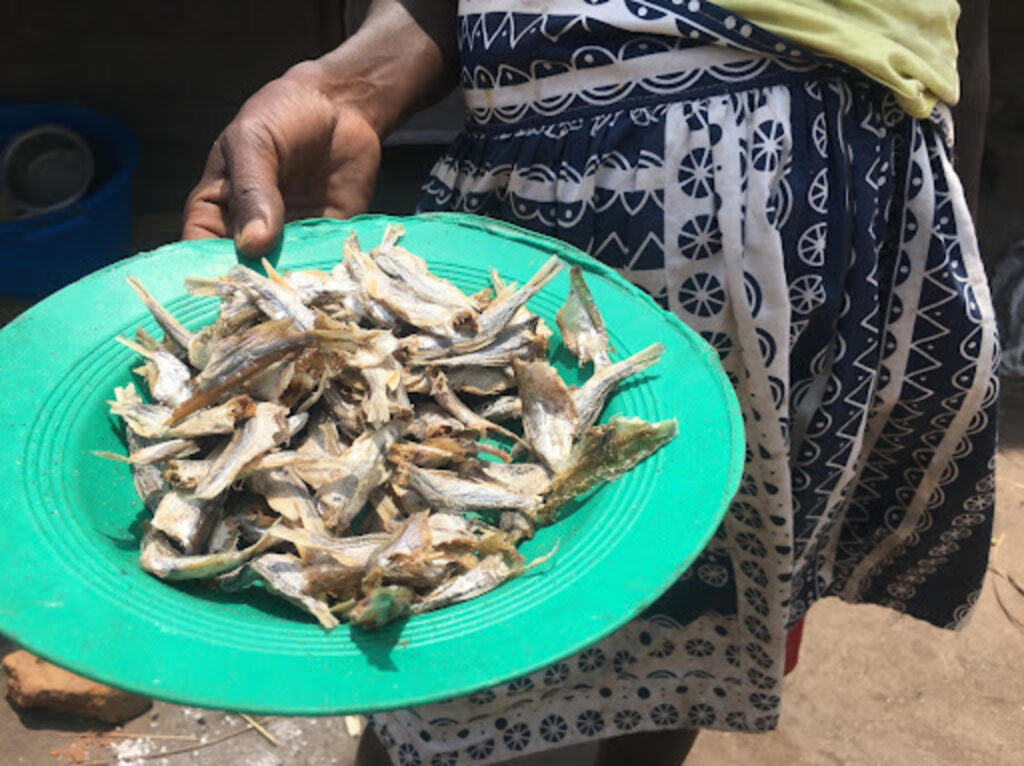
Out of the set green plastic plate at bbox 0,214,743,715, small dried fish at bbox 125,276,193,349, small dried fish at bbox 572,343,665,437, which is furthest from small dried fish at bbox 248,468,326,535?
small dried fish at bbox 572,343,665,437

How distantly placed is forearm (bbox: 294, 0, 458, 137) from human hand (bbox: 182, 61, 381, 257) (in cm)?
2

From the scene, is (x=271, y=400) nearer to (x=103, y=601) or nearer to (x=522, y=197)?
(x=103, y=601)

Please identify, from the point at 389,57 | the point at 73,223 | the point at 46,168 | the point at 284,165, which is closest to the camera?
the point at 284,165

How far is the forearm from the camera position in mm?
1909

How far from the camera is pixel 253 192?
1.67m

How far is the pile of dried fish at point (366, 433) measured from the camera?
127 cm

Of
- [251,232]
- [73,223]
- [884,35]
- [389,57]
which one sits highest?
[884,35]

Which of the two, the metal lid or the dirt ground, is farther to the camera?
the metal lid

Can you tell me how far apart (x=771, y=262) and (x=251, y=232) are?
0.81 meters

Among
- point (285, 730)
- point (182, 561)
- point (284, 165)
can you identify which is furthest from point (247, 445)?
point (285, 730)

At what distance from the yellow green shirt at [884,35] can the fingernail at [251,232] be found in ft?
2.53

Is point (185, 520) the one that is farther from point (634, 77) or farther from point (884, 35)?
point (884, 35)

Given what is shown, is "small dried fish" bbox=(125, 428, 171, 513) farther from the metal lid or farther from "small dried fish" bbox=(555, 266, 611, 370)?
the metal lid

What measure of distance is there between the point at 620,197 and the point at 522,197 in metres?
0.18
